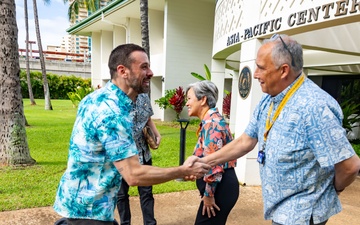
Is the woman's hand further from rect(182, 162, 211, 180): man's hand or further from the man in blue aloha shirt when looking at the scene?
the man in blue aloha shirt

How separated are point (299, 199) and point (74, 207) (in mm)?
1343

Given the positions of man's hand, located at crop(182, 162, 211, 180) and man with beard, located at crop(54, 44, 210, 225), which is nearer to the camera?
man with beard, located at crop(54, 44, 210, 225)

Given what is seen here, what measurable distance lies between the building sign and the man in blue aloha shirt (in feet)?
7.53

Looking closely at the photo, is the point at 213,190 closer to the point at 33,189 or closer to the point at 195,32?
the point at 33,189

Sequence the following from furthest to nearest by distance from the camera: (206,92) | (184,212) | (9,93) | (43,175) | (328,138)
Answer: (9,93)
(43,175)
(184,212)
(206,92)
(328,138)

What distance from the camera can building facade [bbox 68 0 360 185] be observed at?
4066mm

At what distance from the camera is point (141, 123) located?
11.1 feet

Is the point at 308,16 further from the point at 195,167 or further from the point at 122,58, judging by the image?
the point at 122,58

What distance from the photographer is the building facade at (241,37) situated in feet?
13.3

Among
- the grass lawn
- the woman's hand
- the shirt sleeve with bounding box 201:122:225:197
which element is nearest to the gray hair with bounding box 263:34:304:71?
the shirt sleeve with bounding box 201:122:225:197

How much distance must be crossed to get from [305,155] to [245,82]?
366 cm

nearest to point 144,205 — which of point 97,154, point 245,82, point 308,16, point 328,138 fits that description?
point 97,154

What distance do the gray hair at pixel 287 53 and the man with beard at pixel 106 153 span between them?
2.76 ft

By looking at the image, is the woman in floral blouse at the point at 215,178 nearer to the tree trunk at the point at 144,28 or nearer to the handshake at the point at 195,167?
the handshake at the point at 195,167
